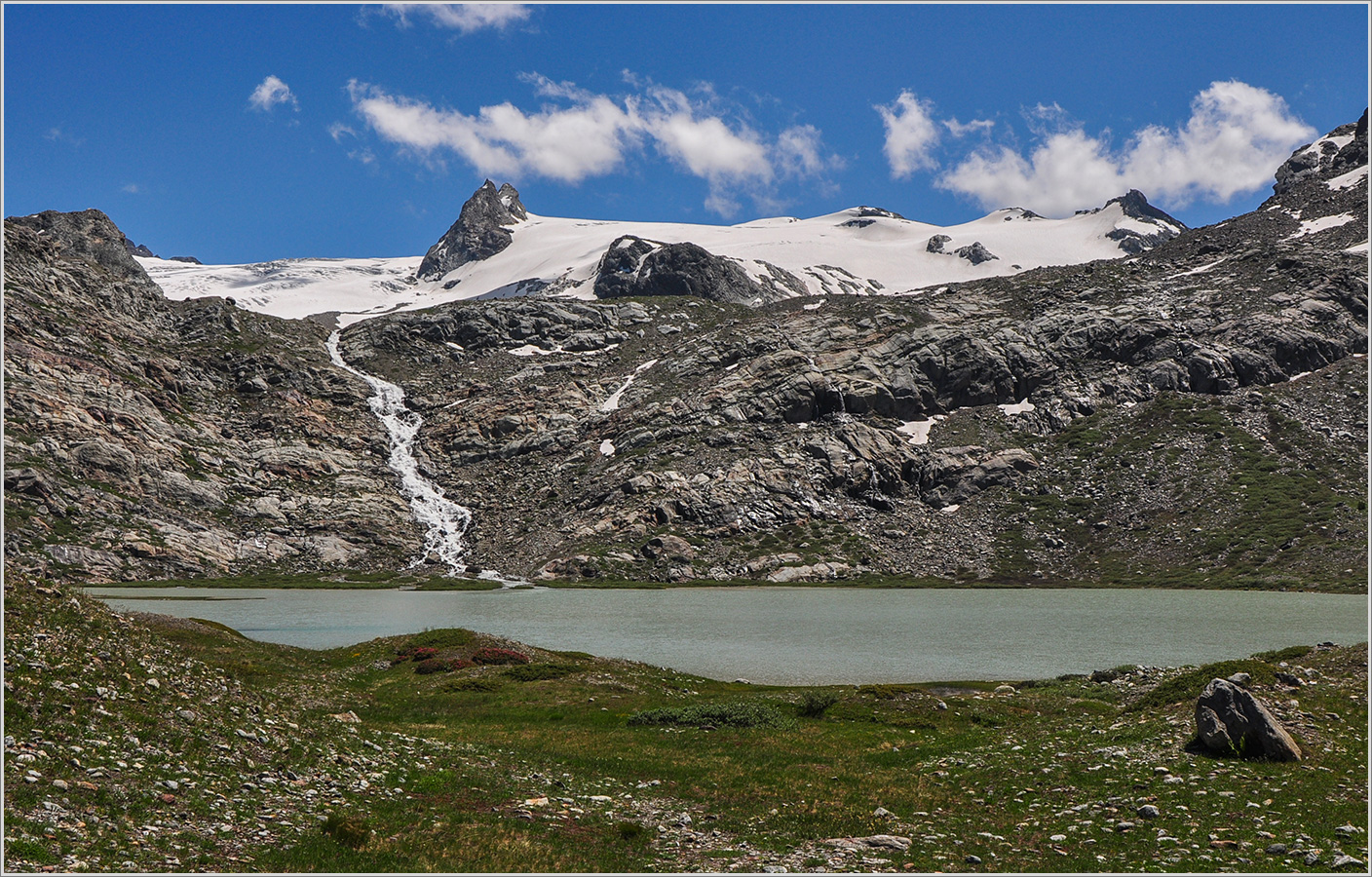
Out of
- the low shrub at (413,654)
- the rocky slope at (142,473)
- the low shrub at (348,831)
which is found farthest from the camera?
the rocky slope at (142,473)

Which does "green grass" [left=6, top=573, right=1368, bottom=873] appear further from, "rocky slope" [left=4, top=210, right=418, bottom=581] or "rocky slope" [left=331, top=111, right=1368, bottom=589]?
"rocky slope" [left=4, top=210, right=418, bottom=581]

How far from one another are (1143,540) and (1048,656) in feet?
368

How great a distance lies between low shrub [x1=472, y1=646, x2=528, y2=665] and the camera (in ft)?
176

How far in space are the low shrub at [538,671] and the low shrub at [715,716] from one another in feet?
41.3

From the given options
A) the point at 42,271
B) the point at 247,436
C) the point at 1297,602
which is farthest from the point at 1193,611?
the point at 42,271

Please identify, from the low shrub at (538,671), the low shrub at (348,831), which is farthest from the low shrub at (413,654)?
the low shrub at (348,831)

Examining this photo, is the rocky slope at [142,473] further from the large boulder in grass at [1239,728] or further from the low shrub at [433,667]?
the large boulder in grass at [1239,728]

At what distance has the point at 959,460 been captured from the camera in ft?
618

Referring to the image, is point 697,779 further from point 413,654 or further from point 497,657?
point 413,654

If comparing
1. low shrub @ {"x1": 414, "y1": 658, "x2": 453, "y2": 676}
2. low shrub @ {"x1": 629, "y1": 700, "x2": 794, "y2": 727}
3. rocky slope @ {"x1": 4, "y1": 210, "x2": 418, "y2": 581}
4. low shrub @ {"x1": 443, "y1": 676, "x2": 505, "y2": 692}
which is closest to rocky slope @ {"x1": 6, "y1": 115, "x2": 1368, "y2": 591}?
rocky slope @ {"x1": 4, "y1": 210, "x2": 418, "y2": 581}

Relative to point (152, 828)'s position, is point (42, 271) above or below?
above

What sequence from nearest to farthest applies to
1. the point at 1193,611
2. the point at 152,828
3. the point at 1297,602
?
1. the point at 152,828
2. the point at 1193,611
3. the point at 1297,602

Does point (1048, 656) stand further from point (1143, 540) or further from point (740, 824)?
point (1143, 540)

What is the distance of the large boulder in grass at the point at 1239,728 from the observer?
23.1 m
